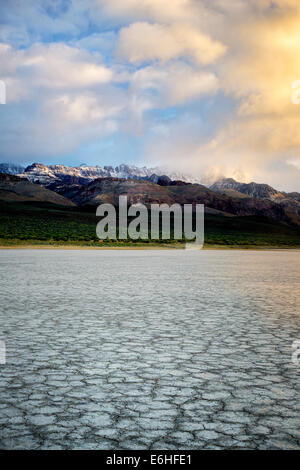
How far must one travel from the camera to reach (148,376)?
5277 millimetres

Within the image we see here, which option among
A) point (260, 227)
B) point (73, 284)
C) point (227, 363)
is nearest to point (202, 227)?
point (260, 227)

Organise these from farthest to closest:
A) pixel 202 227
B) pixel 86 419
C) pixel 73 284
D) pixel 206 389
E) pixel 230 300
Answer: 1. pixel 202 227
2. pixel 73 284
3. pixel 230 300
4. pixel 206 389
5. pixel 86 419

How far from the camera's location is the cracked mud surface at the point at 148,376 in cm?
369

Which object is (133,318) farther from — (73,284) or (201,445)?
(73,284)

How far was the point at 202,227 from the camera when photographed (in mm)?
138750

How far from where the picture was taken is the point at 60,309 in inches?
404

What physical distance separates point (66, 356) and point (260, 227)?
151 m

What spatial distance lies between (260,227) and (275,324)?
147192 mm

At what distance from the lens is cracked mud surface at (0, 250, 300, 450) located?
3.69m

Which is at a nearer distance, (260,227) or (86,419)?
(86,419)
